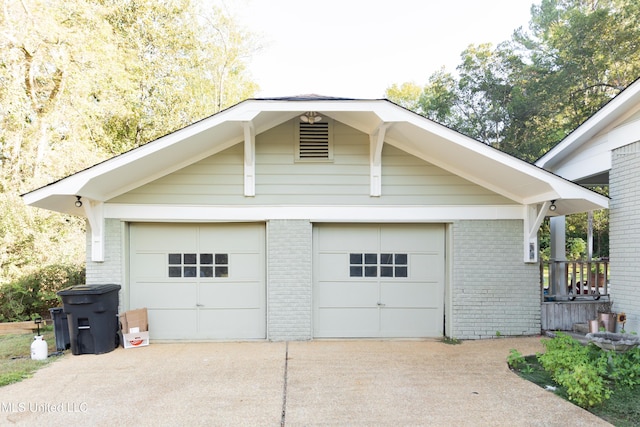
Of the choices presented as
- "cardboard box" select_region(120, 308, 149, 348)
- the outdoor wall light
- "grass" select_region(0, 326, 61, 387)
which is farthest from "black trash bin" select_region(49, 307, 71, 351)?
the outdoor wall light

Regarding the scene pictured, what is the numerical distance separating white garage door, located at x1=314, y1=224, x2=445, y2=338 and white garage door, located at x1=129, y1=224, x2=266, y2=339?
41.9 inches

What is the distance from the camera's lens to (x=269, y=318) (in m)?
6.10

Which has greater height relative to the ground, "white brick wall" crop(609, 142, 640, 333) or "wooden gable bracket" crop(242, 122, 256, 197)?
"wooden gable bracket" crop(242, 122, 256, 197)

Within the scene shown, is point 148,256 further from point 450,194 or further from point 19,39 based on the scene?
point 19,39

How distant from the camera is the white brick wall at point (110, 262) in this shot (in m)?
5.94

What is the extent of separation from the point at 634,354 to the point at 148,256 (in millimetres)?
7072

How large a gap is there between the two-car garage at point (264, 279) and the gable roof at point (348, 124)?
107 cm

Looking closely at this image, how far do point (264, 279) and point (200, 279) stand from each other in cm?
108

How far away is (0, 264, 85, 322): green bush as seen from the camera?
26.9 ft

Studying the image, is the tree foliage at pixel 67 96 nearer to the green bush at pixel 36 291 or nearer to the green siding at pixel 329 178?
the green bush at pixel 36 291

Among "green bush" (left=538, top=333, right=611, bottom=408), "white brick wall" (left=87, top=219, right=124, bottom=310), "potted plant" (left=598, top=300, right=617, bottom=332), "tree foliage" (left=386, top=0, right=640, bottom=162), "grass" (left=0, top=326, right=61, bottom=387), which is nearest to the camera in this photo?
"green bush" (left=538, top=333, right=611, bottom=408)

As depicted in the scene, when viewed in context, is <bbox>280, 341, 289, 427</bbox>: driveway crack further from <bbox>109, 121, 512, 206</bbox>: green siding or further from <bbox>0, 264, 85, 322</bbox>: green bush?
<bbox>0, 264, 85, 322</bbox>: green bush

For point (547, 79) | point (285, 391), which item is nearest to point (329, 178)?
point (285, 391)

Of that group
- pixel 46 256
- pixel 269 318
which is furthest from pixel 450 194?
pixel 46 256
